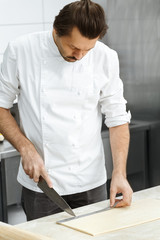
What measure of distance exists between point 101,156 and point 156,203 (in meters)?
0.34

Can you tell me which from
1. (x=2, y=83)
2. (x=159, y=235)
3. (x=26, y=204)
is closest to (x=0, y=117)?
(x=2, y=83)

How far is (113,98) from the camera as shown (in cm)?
178

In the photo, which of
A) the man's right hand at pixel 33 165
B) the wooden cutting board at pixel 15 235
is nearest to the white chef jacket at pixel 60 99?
the man's right hand at pixel 33 165

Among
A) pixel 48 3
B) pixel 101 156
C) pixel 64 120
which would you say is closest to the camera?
pixel 64 120

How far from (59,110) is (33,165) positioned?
236mm

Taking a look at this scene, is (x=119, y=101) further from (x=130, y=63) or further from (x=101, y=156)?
(x=130, y=63)

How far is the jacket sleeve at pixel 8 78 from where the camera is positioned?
5.65 ft

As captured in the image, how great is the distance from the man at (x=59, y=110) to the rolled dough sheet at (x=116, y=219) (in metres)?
0.16

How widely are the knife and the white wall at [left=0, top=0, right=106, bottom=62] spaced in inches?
57.4

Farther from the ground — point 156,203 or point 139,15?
point 139,15

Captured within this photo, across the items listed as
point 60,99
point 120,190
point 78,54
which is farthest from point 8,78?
point 120,190

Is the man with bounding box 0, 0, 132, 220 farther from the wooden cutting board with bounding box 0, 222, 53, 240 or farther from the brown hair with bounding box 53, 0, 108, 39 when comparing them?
the wooden cutting board with bounding box 0, 222, 53, 240

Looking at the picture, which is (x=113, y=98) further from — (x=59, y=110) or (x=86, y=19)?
(x=86, y=19)

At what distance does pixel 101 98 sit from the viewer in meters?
1.80
